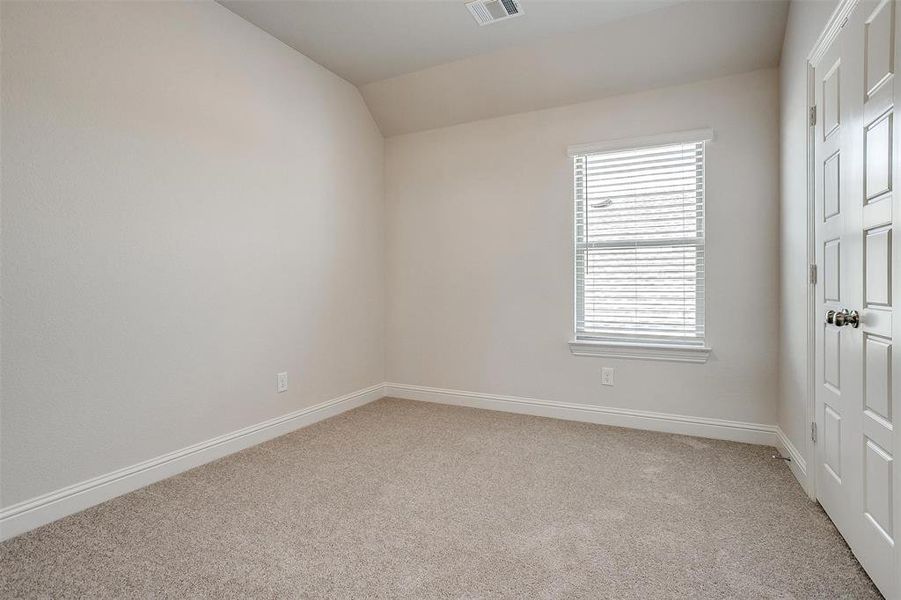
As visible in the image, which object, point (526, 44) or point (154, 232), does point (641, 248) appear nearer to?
point (526, 44)

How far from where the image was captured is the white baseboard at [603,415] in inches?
120

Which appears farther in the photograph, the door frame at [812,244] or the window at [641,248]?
the window at [641,248]

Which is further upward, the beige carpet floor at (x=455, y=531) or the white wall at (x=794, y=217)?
the white wall at (x=794, y=217)

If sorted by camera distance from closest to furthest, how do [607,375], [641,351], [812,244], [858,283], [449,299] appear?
[858,283]
[812,244]
[641,351]
[607,375]
[449,299]

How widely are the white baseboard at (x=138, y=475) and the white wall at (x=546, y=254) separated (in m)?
1.26

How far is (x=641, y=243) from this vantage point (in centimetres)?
334

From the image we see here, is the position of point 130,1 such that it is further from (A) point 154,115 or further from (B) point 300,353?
(B) point 300,353

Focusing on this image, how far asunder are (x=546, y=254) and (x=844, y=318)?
207cm

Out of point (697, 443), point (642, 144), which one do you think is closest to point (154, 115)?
point (642, 144)

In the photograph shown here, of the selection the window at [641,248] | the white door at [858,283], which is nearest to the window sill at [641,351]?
the window at [641,248]

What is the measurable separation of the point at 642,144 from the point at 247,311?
9.52ft

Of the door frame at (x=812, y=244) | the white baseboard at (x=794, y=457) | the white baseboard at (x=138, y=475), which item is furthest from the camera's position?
the white baseboard at (x=794, y=457)

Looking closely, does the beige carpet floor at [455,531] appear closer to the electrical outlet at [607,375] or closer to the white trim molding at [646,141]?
the electrical outlet at [607,375]

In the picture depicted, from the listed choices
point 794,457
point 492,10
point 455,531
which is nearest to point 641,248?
point 794,457
